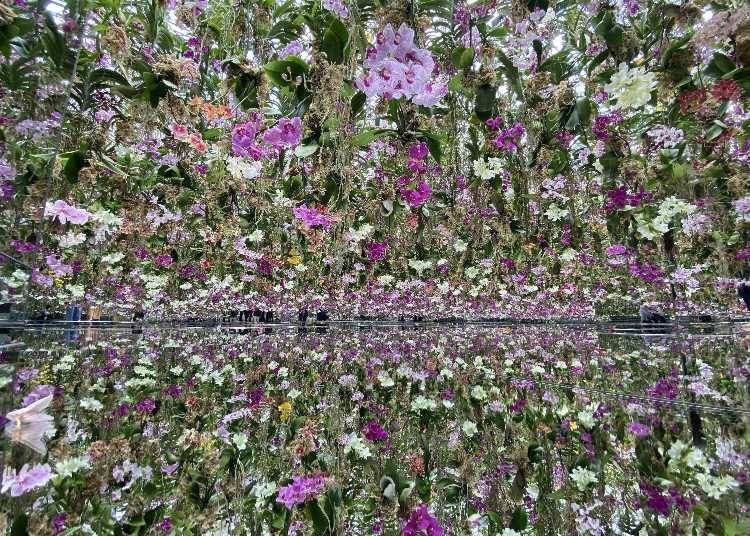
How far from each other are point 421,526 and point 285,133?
1.29 metres

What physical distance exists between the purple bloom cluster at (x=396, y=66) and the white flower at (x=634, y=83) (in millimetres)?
602

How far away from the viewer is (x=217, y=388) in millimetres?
2049

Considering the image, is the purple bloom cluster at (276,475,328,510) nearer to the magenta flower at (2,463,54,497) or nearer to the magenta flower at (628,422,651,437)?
the magenta flower at (2,463,54,497)

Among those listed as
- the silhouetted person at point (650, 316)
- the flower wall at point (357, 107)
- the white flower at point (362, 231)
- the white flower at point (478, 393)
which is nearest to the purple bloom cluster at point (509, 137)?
the flower wall at point (357, 107)

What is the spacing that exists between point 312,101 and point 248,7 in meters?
0.61

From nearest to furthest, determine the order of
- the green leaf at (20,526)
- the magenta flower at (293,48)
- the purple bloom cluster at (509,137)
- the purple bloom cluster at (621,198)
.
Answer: the green leaf at (20,526), the magenta flower at (293,48), the purple bloom cluster at (509,137), the purple bloom cluster at (621,198)

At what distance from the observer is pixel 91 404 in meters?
1.53

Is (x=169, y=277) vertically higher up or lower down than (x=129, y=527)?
higher up

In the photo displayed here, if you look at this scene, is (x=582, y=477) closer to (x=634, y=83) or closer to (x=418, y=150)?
(x=634, y=83)

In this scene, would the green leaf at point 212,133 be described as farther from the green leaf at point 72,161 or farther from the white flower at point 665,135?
the white flower at point 665,135

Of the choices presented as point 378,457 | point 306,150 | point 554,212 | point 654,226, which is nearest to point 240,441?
point 378,457

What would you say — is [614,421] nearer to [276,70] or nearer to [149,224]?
[276,70]

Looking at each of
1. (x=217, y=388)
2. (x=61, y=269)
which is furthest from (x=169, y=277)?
(x=217, y=388)

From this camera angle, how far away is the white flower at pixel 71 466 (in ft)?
2.94
